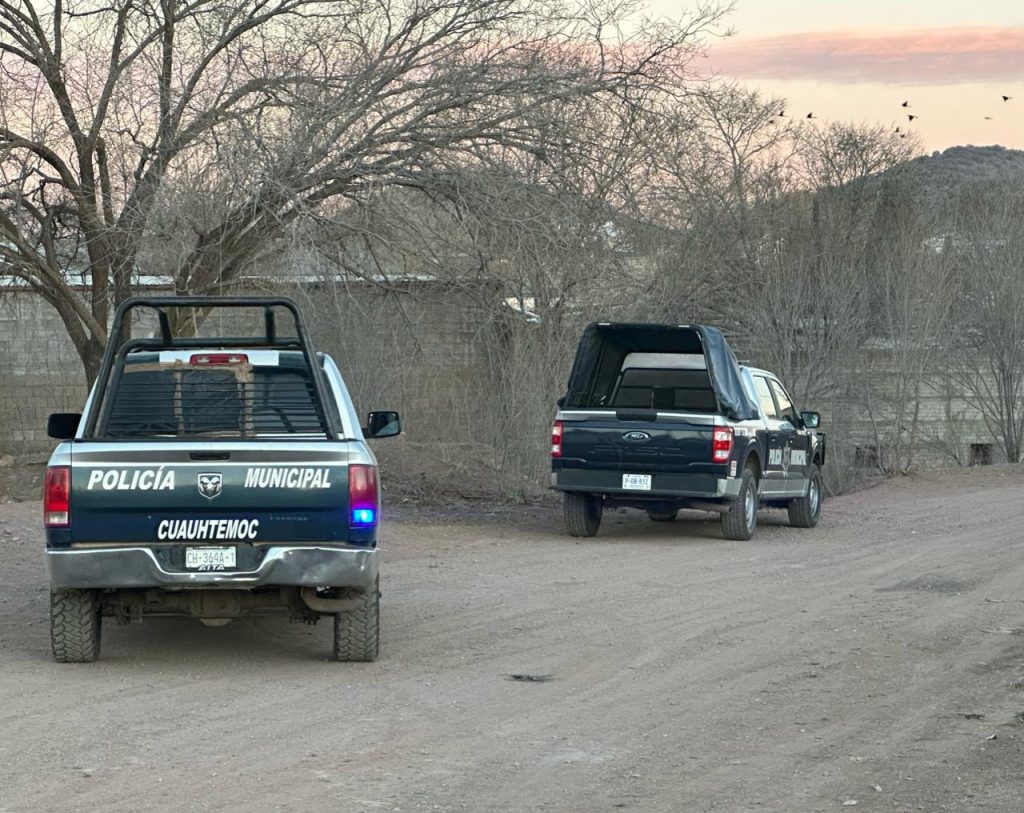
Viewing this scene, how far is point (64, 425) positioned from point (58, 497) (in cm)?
156

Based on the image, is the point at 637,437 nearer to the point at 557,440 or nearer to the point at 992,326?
the point at 557,440

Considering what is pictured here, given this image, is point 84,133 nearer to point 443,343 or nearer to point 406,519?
point 406,519

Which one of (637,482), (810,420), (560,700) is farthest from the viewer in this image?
(810,420)

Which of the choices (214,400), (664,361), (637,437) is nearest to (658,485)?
(637,437)

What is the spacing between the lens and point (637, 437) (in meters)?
16.5

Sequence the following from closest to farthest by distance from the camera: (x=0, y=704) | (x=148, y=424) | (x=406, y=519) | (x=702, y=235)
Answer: (x=0, y=704)
(x=148, y=424)
(x=406, y=519)
(x=702, y=235)

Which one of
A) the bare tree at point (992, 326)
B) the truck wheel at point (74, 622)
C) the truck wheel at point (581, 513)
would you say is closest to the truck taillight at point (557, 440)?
the truck wheel at point (581, 513)

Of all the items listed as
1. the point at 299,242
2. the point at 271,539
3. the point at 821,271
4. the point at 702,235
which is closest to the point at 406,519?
the point at 299,242

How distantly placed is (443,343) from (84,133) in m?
13.7

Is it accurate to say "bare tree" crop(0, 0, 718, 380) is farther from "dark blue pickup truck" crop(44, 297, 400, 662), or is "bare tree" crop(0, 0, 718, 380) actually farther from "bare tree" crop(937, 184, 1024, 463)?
"bare tree" crop(937, 184, 1024, 463)

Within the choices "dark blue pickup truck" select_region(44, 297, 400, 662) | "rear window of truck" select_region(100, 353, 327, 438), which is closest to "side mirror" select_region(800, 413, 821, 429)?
"rear window of truck" select_region(100, 353, 327, 438)

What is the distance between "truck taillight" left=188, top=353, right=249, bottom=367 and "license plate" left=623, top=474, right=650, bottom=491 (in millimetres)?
7679

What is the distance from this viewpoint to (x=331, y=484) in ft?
28.2

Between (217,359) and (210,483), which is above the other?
(217,359)
